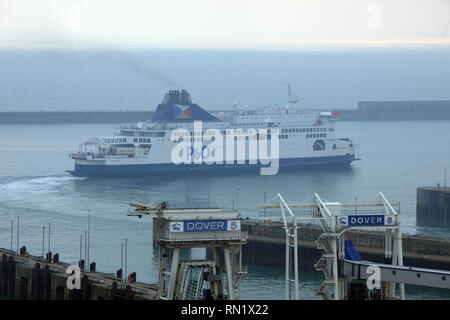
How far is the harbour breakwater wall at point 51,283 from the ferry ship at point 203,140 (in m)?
27.2

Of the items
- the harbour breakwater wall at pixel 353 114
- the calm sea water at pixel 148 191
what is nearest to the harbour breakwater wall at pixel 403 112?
the harbour breakwater wall at pixel 353 114

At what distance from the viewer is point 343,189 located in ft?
152

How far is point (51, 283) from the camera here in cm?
2367

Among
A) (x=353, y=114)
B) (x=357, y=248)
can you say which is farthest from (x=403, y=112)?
(x=357, y=248)

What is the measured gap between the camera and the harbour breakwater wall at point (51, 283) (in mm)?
21828

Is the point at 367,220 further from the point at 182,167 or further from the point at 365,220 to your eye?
the point at 182,167

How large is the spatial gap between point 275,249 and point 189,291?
10390mm

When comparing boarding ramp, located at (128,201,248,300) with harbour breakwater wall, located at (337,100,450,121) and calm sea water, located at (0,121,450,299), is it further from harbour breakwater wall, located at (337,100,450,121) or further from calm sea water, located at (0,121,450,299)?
harbour breakwater wall, located at (337,100,450,121)

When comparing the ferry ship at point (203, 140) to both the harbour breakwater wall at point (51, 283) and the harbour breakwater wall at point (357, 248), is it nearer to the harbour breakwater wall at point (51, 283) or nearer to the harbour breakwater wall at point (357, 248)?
the harbour breakwater wall at point (357, 248)

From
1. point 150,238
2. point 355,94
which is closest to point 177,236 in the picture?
point 150,238

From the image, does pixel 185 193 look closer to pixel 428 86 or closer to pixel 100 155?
pixel 100 155

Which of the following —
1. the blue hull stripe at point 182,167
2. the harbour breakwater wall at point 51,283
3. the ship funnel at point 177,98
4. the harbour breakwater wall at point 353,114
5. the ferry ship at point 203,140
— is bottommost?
the harbour breakwater wall at point 51,283

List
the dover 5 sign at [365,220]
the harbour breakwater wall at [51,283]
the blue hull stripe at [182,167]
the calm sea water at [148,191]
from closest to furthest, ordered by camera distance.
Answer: the dover 5 sign at [365,220]
the harbour breakwater wall at [51,283]
the calm sea water at [148,191]
the blue hull stripe at [182,167]

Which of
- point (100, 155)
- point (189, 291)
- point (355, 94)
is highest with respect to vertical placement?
point (355, 94)
